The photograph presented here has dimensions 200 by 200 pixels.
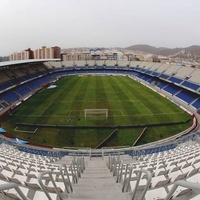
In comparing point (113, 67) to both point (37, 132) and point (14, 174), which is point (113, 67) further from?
point (14, 174)

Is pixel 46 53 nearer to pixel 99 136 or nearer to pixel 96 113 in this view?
pixel 96 113

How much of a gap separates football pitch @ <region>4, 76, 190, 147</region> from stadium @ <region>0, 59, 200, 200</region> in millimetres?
114

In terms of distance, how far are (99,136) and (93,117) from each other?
637cm

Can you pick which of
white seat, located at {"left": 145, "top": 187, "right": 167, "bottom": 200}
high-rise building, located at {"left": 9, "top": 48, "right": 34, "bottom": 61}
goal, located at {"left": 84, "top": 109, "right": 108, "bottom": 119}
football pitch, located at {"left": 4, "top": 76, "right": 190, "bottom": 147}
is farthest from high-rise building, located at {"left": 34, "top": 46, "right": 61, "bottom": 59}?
white seat, located at {"left": 145, "top": 187, "right": 167, "bottom": 200}

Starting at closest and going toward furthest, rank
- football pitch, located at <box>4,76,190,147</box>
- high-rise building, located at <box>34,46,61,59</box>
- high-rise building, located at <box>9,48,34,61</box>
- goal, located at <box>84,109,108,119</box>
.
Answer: football pitch, located at <box>4,76,190,147</box>, goal, located at <box>84,109,108,119</box>, high-rise building, located at <box>9,48,34,61</box>, high-rise building, located at <box>34,46,61,59</box>

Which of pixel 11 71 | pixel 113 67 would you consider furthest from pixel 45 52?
pixel 11 71

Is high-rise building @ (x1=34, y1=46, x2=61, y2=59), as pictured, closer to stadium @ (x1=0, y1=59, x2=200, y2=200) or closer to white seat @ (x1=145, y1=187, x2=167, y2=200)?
stadium @ (x1=0, y1=59, x2=200, y2=200)

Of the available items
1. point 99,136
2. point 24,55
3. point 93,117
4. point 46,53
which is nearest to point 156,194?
point 99,136

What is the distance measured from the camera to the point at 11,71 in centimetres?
5612

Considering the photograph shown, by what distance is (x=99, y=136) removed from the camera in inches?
1001

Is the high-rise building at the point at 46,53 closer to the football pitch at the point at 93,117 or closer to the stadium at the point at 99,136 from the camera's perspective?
the stadium at the point at 99,136

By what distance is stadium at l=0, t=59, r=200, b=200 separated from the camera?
20.4ft

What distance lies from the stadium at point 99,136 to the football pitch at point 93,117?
11 cm

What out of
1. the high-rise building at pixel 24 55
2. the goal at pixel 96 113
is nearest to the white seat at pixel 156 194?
the goal at pixel 96 113
